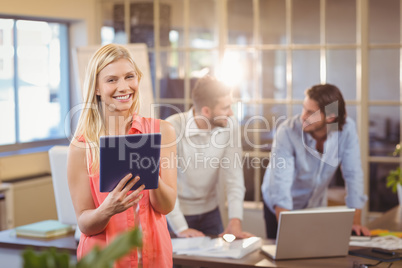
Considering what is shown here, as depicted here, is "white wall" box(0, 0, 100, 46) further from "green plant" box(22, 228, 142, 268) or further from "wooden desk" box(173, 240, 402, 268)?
"green plant" box(22, 228, 142, 268)

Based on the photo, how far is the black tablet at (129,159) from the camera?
172 cm

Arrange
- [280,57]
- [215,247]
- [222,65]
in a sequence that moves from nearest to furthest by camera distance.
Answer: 1. [215,247]
2. [280,57]
3. [222,65]

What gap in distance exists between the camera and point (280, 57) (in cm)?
523

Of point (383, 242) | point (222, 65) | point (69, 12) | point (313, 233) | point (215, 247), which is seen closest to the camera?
point (313, 233)

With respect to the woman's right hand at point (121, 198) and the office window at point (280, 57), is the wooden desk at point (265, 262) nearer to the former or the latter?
the woman's right hand at point (121, 198)

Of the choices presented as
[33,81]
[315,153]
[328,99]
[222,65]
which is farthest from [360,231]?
[33,81]

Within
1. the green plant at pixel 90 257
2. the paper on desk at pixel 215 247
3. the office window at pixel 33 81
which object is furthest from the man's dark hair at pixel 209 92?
the office window at pixel 33 81

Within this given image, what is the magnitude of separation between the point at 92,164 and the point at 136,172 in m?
0.21

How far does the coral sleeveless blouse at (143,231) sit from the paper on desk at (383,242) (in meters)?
1.32

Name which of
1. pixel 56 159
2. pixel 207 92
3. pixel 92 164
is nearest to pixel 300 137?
pixel 207 92

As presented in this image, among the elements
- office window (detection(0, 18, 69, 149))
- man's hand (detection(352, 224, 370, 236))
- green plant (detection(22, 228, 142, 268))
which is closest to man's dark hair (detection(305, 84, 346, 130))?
man's hand (detection(352, 224, 370, 236))

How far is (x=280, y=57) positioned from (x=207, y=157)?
2.26 metres

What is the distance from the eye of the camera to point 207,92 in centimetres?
317

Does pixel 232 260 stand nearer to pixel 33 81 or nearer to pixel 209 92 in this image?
pixel 209 92
